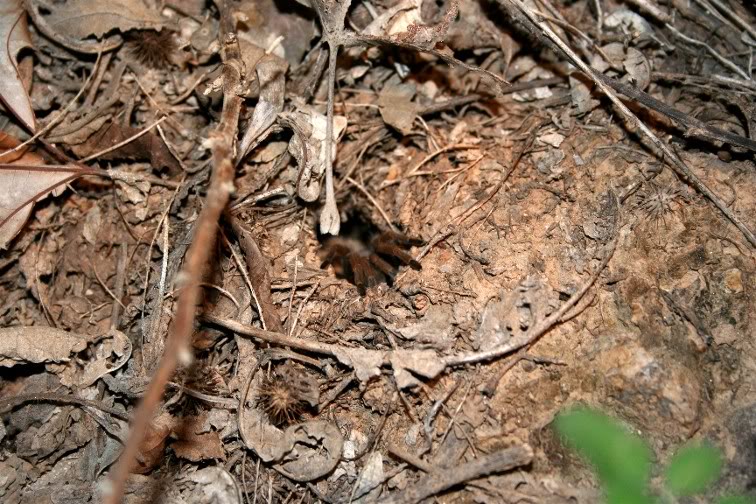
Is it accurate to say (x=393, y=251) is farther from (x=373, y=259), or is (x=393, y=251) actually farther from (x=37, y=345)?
(x=37, y=345)

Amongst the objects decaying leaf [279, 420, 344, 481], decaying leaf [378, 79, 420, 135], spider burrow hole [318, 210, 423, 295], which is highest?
decaying leaf [378, 79, 420, 135]

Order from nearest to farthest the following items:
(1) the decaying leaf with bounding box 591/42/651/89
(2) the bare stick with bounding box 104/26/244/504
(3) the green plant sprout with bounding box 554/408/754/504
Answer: (2) the bare stick with bounding box 104/26/244/504, (3) the green plant sprout with bounding box 554/408/754/504, (1) the decaying leaf with bounding box 591/42/651/89

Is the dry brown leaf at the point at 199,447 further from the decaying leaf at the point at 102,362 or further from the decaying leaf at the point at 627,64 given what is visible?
the decaying leaf at the point at 627,64

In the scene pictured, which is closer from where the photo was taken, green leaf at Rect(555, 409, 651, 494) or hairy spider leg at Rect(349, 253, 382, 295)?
green leaf at Rect(555, 409, 651, 494)

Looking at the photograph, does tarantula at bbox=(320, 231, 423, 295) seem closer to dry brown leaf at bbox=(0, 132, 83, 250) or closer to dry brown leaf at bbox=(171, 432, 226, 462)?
dry brown leaf at bbox=(171, 432, 226, 462)

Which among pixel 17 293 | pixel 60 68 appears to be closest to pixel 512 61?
pixel 60 68

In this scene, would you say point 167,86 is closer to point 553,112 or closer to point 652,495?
point 553,112

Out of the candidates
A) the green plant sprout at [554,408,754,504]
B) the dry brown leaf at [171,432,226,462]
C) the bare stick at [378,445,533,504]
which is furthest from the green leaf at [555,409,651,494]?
the dry brown leaf at [171,432,226,462]

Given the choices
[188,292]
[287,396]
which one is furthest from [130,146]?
[188,292]
